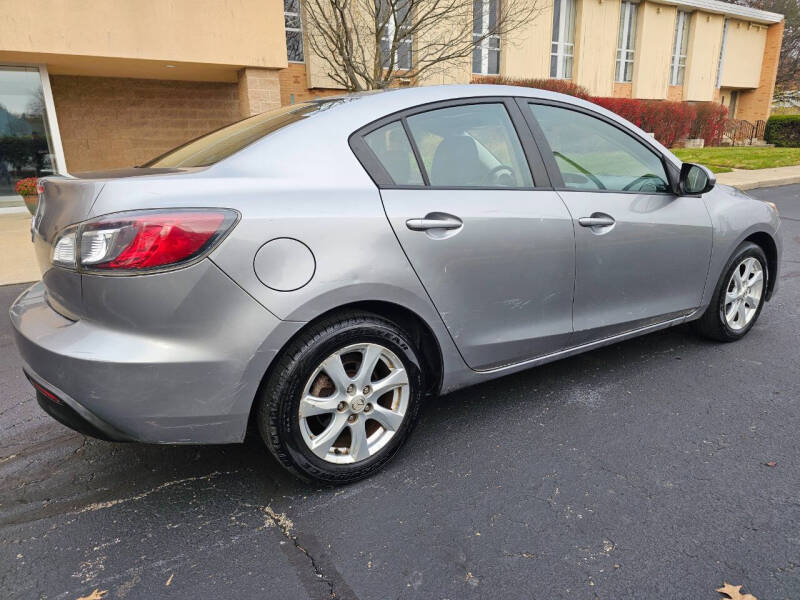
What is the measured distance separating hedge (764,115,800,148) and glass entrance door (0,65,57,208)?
27.9 meters

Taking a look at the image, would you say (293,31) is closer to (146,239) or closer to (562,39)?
(562,39)

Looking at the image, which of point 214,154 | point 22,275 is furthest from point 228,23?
point 214,154

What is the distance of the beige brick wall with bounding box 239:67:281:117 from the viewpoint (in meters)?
11.2

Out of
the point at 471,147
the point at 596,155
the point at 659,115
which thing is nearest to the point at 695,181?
the point at 596,155

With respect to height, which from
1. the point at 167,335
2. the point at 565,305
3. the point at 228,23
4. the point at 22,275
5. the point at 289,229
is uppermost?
the point at 228,23

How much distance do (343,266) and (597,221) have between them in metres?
1.42

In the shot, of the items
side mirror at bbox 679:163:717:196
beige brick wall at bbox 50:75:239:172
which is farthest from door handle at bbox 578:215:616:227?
beige brick wall at bbox 50:75:239:172

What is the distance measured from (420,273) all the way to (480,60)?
1872 centimetres

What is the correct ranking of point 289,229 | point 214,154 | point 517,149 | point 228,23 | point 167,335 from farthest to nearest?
point 228,23, point 517,149, point 214,154, point 289,229, point 167,335

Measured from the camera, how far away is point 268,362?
2092 mm

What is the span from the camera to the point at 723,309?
149 inches

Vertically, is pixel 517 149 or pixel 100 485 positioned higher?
pixel 517 149

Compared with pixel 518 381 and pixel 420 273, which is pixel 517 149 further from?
pixel 518 381

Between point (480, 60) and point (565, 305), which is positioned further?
point (480, 60)
